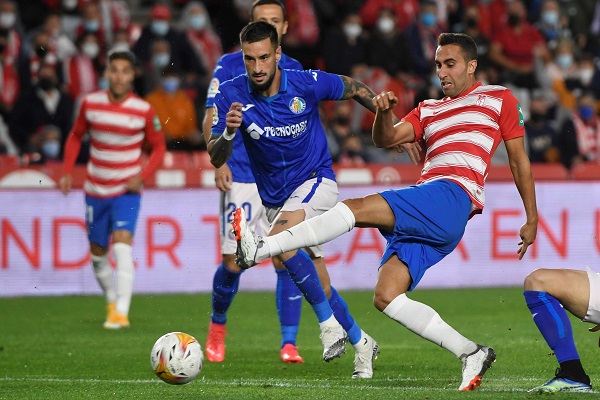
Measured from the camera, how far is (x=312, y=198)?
770cm

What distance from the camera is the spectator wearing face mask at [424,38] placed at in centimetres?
1700

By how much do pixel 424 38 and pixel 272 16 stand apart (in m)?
8.88

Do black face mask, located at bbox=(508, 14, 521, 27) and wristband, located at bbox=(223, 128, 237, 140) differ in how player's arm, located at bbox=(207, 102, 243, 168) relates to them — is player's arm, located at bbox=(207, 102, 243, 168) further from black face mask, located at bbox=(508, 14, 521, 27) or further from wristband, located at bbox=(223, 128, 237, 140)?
black face mask, located at bbox=(508, 14, 521, 27)

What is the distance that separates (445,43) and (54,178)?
7.23 m

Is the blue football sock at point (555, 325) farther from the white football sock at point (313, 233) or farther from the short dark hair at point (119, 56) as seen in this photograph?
the short dark hair at point (119, 56)

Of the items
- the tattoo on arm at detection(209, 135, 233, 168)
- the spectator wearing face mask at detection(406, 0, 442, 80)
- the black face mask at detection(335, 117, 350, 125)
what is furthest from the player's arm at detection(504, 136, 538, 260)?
the spectator wearing face mask at detection(406, 0, 442, 80)

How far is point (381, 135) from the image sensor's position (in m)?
6.84

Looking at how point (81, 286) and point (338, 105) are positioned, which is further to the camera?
point (338, 105)

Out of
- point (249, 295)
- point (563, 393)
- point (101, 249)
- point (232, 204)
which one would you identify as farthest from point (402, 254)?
point (249, 295)

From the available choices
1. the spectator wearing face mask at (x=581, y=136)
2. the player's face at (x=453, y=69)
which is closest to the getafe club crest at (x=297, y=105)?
the player's face at (x=453, y=69)

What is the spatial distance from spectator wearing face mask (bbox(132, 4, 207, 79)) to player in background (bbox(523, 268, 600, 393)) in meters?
10.2

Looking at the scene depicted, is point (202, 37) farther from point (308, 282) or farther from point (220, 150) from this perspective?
point (220, 150)

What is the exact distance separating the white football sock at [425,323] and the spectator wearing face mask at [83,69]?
970 cm

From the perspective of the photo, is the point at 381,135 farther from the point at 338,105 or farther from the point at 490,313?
the point at 338,105
